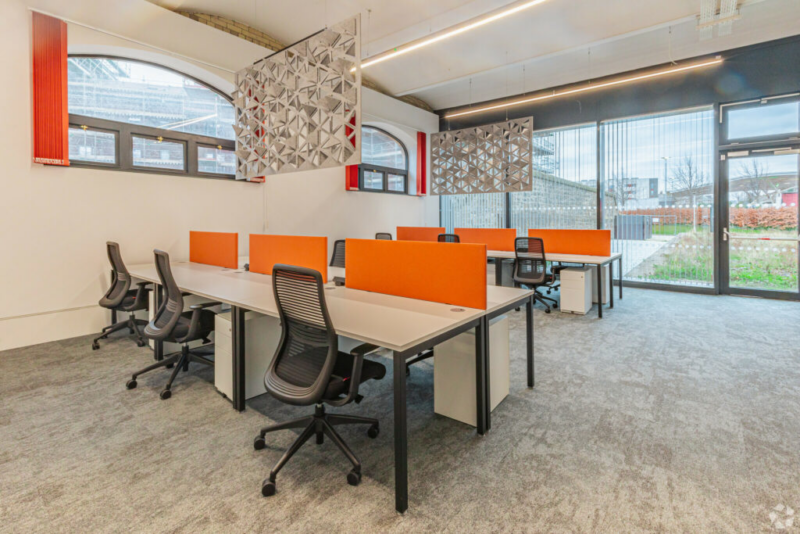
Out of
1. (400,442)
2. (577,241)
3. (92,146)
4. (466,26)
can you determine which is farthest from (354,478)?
(577,241)

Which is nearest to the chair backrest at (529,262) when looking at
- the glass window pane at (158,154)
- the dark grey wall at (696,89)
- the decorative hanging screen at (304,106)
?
the decorative hanging screen at (304,106)

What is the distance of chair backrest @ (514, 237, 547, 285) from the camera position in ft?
17.9

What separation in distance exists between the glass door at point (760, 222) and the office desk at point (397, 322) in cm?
571

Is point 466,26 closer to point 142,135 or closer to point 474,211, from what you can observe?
point 142,135

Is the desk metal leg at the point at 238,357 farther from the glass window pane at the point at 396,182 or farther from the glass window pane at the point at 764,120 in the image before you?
the glass window pane at the point at 764,120

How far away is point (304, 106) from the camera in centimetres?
387

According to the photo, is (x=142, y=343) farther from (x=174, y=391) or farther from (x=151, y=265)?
(x=174, y=391)

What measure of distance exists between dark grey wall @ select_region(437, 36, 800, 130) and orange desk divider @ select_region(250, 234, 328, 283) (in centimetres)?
655

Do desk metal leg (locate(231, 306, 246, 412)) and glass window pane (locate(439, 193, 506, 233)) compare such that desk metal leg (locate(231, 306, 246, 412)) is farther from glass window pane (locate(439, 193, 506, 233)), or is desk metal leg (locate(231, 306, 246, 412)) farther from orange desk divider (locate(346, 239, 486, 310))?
glass window pane (locate(439, 193, 506, 233))

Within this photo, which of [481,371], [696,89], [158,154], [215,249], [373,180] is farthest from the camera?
[373,180]

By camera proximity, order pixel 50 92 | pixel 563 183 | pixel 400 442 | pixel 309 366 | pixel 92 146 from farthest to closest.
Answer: pixel 563 183 → pixel 92 146 → pixel 50 92 → pixel 309 366 → pixel 400 442

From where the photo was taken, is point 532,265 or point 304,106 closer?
Answer: point 304,106

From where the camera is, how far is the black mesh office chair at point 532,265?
5.45 metres

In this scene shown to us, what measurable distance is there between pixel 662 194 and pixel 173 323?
7703 millimetres
